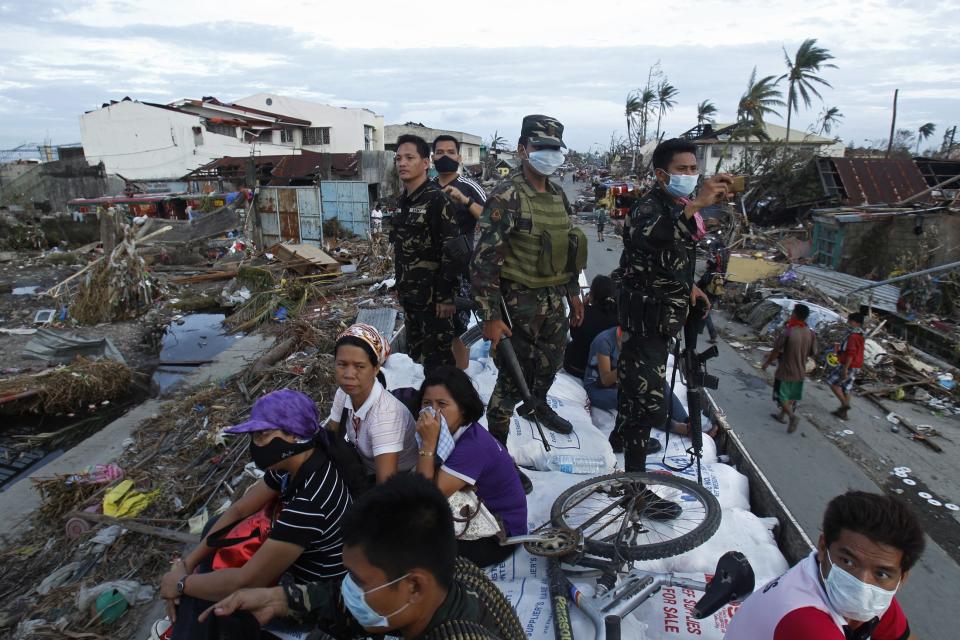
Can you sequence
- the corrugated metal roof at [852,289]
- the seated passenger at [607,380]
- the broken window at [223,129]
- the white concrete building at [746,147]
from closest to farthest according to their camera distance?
the seated passenger at [607,380] → the corrugated metal roof at [852,289] → the white concrete building at [746,147] → the broken window at [223,129]

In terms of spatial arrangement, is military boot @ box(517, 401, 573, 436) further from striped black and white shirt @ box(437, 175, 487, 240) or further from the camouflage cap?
the camouflage cap

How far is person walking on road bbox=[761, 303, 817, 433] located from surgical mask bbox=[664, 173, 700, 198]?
3.14m

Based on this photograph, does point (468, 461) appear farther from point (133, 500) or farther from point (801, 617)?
point (133, 500)

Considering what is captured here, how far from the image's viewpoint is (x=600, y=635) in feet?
6.57

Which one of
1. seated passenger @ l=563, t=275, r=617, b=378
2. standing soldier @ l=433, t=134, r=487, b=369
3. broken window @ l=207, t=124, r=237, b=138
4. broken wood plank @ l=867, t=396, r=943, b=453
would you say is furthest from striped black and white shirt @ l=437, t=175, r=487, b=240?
broken window @ l=207, t=124, r=237, b=138

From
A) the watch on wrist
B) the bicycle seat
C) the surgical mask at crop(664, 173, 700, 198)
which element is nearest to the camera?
the watch on wrist

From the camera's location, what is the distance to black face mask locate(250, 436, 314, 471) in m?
1.90

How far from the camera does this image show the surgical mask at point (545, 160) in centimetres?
298

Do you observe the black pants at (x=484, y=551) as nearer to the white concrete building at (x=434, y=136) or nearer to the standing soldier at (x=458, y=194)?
the standing soldier at (x=458, y=194)

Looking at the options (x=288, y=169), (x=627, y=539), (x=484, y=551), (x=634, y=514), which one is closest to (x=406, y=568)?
(x=484, y=551)

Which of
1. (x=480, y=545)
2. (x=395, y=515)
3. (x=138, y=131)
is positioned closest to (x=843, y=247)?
(x=480, y=545)

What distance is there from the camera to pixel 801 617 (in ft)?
4.68

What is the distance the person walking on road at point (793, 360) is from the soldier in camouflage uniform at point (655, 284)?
8.96ft

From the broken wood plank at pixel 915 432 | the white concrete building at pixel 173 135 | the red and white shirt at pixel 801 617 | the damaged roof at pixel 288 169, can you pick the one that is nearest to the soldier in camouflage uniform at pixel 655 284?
the red and white shirt at pixel 801 617
